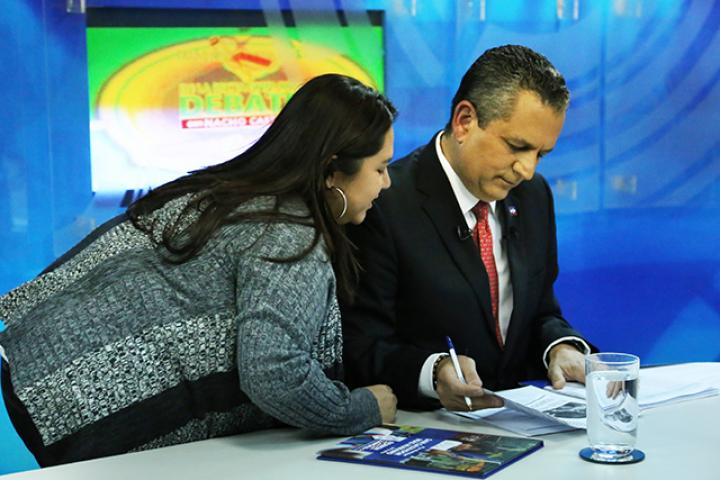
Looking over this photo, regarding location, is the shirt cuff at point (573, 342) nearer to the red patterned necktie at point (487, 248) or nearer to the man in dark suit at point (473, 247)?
the man in dark suit at point (473, 247)

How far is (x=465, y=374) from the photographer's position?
89.0 inches

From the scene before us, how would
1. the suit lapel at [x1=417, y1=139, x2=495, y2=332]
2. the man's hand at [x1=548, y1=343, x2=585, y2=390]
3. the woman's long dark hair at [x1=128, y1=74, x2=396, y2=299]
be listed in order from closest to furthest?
the woman's long dark hair at [x1=128, y1=74, x2=396, y2=299], the man's hand at [x1=548, y1=343, x2=585, y2=390], the suit lapel at [x1=417, y1=139, x2=495, y2=332]

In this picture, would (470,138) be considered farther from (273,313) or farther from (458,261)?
(273,313)

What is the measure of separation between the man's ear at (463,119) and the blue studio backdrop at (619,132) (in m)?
1.66

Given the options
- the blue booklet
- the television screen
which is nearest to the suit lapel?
the blue booklet

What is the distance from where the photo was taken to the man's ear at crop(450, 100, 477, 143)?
2.64 m

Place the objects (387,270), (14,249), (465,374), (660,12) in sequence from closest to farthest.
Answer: (465,374) < (387,270) < (14,249) < (660,12)

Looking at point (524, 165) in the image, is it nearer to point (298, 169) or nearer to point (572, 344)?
point (572, 344)

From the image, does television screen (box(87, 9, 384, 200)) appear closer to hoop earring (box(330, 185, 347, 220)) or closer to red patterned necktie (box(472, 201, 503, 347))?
red patterned necktie (box(472, 201, 503, 347))

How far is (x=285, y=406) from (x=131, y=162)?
2183 millimetres

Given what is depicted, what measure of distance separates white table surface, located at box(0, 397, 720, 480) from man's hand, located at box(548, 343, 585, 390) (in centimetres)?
35

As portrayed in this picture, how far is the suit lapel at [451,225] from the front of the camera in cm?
261

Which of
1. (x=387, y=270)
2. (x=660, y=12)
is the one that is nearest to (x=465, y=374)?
(x=387, y=270)

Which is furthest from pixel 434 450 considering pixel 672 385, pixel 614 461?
pixel 672 385
